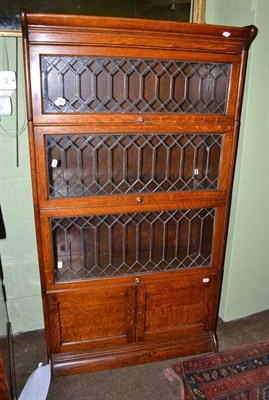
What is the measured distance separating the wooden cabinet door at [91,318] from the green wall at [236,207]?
1.40ft

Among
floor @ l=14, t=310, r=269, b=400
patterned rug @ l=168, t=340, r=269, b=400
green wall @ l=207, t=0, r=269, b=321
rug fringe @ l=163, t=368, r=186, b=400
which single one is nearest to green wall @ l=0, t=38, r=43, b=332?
floor @ l=14, t=310, r=269, b=400

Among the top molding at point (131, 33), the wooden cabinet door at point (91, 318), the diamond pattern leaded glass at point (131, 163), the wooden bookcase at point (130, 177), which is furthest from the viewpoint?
the wooden cabinet door at point (91, 318)

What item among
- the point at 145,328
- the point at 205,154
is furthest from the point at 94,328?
the point at 205,154

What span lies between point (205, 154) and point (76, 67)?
2.69ft

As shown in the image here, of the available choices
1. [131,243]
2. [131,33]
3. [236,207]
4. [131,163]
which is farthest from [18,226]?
[236,207]

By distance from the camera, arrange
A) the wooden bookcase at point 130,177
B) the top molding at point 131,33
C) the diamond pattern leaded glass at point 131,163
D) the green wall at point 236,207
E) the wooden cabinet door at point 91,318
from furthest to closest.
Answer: the green wall at point 236,207 → the wooden cabinet door at point 91,318 → the diamond pattern leaded glass at point 131,163 → the wooden bookcase at point 130,177 → the top molding at point 131,33

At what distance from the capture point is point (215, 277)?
72.1 inches

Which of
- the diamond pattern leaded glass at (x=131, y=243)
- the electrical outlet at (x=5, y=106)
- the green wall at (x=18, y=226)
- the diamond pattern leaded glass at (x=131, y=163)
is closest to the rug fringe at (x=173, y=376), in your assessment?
the diamond pattern leaded glass at (x=131, y=243)

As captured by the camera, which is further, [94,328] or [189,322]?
[189,322]

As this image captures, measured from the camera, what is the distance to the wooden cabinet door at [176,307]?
1.77 metres

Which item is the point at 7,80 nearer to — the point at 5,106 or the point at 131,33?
the point at 5,106

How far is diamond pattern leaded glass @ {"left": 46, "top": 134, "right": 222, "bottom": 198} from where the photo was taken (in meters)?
1.56

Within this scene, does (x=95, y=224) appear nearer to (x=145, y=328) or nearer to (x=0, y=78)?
(x=145, y=328)

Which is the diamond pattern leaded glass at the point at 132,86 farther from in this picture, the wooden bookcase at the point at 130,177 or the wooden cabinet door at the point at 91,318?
the wooden cabinet door at the point at 91,318
